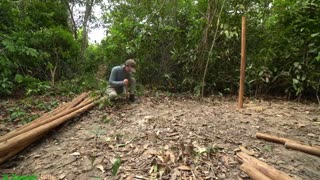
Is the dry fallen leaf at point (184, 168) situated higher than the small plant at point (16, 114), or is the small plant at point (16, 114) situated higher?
the small plant at point (16, 114)

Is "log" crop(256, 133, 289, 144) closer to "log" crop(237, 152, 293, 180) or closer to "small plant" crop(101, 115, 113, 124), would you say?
"log" crop(237, 152, 293, 180)

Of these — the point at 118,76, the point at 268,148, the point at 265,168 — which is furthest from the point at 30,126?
the point at 268,148

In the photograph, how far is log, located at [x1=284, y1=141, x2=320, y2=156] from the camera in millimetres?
2584

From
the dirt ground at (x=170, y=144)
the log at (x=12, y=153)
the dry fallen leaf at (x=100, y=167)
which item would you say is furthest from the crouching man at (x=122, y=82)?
the dry fallen leaf at (x=100, y=167)

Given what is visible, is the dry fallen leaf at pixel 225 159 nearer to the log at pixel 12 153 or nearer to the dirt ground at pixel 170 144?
the dirt ground at pixel 170 144

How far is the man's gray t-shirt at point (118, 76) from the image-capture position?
5.30 metres

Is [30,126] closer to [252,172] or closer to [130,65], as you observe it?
[130,65]

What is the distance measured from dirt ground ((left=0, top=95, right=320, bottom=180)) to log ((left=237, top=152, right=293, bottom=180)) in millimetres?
93

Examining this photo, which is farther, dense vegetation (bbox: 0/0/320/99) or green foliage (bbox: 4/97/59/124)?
dense vegetation (bbox: 0/0/320/99)

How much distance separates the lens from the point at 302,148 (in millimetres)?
2660

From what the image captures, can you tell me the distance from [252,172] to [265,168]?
0.12 metres

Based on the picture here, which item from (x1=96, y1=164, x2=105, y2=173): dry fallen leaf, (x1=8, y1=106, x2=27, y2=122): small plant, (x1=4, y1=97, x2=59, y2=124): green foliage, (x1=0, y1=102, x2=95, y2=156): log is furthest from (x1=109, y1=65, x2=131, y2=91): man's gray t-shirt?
(x1=96, y1=164, x2=105, y2=173): dry fallen leaf

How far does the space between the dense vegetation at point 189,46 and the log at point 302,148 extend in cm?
271

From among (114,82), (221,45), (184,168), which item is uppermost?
(221,45)
